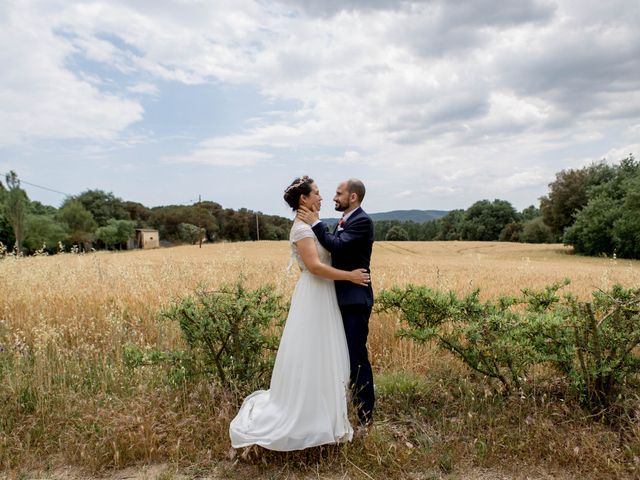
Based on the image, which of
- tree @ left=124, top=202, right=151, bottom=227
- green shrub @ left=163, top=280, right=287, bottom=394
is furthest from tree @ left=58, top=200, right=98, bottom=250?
green shrub @ left=163, top=280, right=287, bottom=394

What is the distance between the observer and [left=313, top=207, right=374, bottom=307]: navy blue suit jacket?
13.0 ft

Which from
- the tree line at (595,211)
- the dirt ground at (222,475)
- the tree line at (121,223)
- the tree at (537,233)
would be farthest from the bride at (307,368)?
the tree at (537,233)

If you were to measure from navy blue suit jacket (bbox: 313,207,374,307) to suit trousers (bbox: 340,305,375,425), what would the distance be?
0.32 ft

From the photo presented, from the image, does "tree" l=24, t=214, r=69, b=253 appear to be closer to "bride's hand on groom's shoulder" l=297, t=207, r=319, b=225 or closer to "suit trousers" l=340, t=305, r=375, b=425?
"bride's hand on groom's shoulder" l=297, t=207, r=319, b=225

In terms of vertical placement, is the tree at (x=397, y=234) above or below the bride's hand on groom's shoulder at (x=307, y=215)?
below

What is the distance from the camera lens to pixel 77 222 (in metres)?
76.5

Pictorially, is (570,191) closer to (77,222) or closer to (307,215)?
(307,215)

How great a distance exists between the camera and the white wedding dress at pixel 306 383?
150 inches

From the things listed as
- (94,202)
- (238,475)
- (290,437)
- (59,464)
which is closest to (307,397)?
(290,437)

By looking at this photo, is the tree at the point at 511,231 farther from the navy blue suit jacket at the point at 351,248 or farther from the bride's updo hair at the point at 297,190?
the bride's updo hair at the point at 297,190

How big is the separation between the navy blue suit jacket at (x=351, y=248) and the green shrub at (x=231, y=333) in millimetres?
971

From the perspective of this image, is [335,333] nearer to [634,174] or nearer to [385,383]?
[385,383]

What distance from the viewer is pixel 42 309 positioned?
7.23 meters

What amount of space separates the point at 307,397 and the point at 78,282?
7.67m
